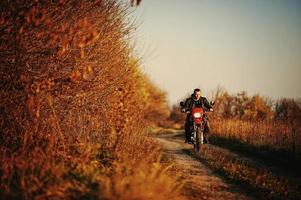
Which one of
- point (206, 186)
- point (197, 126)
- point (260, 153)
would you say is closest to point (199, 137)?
point (197, 126)

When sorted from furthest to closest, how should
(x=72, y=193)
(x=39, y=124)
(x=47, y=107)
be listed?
(x=47, y=107), (x=39, y=124), (x=72, y=193)

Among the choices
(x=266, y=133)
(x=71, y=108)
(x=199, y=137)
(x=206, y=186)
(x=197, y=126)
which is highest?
(x=71, y=108)

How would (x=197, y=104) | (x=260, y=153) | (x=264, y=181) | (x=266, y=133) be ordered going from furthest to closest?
(x=266, y=133)
(x=260, y=153)
(x=197, y=104)
(x=264, y=181)

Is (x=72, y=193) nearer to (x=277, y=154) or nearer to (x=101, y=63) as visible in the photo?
(x=101, y=63)

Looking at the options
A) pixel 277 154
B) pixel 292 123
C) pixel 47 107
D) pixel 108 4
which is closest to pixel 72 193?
pixel 47 107

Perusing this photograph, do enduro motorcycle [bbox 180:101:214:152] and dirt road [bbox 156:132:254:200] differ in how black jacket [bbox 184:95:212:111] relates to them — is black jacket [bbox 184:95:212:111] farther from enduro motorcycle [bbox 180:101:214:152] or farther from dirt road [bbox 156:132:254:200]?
dirt road [bbox 156:132:254:200]

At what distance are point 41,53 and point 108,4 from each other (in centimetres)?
234

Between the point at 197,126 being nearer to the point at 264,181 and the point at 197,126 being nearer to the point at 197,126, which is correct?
the point at 197,126

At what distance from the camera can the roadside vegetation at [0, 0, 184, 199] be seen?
4539mm

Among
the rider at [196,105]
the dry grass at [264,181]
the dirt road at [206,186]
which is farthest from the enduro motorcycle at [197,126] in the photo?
the dirt road at [206,186]

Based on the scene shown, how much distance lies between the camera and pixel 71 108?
673cm

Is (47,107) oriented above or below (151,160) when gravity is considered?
above

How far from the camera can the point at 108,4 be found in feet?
23.5

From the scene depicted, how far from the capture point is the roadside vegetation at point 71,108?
14.9 ft
